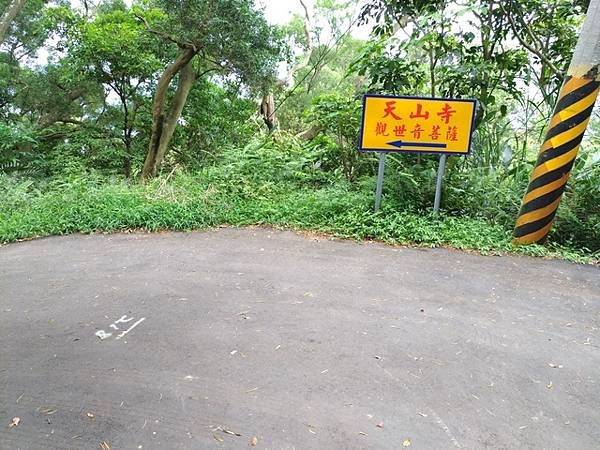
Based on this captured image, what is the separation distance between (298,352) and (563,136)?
3.67 meters

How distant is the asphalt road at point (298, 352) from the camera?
1.89 m

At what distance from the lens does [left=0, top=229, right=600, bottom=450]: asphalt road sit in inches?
74.3

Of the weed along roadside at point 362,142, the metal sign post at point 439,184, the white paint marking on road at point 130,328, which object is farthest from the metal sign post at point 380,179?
the white paint marking on road at point 130,328

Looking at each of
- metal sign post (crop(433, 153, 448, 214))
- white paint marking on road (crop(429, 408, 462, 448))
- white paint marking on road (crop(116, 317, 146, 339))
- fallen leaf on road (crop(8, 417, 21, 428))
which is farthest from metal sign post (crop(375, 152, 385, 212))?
fallen leaf on road (crop(8, 417, 21, 428))

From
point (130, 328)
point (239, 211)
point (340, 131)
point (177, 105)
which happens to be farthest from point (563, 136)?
point (177, 105)

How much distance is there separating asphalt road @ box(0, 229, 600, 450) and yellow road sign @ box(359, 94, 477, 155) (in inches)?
58.9

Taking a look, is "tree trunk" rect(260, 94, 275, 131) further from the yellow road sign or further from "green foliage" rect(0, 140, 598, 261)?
the yellow road sign

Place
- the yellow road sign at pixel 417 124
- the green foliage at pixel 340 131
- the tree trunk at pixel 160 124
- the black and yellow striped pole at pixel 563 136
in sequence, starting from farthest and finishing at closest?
the tree trunk at pixel 160 124, the green foliage at pixel 340 131, the yellow road sign at pixel 417 124, the black and yellow striped pole at pixel 563 136

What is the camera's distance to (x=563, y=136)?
4.25 meters

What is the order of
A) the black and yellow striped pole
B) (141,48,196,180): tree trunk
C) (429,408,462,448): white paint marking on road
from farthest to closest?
(141,48,196,180): tree trunk
the black and yellow striped pole
(429,408,462,448): white paint marking on road

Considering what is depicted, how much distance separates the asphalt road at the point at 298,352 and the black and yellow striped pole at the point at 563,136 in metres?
0.56

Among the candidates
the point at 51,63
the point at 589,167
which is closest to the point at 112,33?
the point at 51,63

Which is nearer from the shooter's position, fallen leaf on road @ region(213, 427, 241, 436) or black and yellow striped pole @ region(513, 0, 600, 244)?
fallen leaf on road @ region(213, 427, 241, 436)

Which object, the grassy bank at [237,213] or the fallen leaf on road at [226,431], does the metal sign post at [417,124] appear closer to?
the grassy bank at [237,213]
